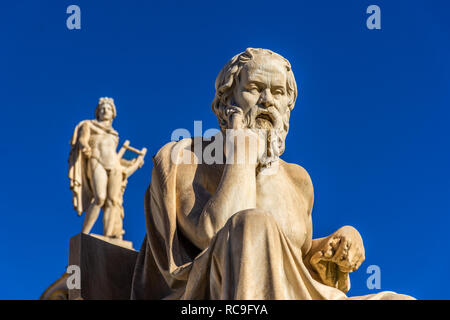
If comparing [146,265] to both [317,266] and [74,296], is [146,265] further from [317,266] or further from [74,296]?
[317,266]

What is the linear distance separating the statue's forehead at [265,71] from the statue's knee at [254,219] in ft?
4.70

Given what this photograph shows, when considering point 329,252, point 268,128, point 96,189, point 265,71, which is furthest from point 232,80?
point 96,189

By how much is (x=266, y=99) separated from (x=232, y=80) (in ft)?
1.05

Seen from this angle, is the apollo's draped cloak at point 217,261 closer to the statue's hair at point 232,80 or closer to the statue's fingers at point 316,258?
the statue's hair at point 232,80

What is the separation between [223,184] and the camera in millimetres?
6043

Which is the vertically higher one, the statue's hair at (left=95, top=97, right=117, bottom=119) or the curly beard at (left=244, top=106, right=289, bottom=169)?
the statue's hair at (left=95, top=97, right=117, bottom=119)

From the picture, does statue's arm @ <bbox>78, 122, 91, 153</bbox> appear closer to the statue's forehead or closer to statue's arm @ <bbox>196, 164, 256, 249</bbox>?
the statue's forehead

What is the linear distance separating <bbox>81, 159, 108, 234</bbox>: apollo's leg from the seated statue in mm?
13619

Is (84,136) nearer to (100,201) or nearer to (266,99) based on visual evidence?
(100,201)

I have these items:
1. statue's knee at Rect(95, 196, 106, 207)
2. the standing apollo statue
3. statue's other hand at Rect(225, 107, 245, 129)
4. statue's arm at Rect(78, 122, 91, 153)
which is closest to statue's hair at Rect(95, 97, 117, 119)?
the standing apollo statue

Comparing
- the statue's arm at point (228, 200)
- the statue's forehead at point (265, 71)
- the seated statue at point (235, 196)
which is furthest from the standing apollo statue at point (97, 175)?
the statue's arm at point (228, 200)

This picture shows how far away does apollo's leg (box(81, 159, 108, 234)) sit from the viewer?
795 inches

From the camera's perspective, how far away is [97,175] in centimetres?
2053

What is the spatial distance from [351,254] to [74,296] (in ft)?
6.86
